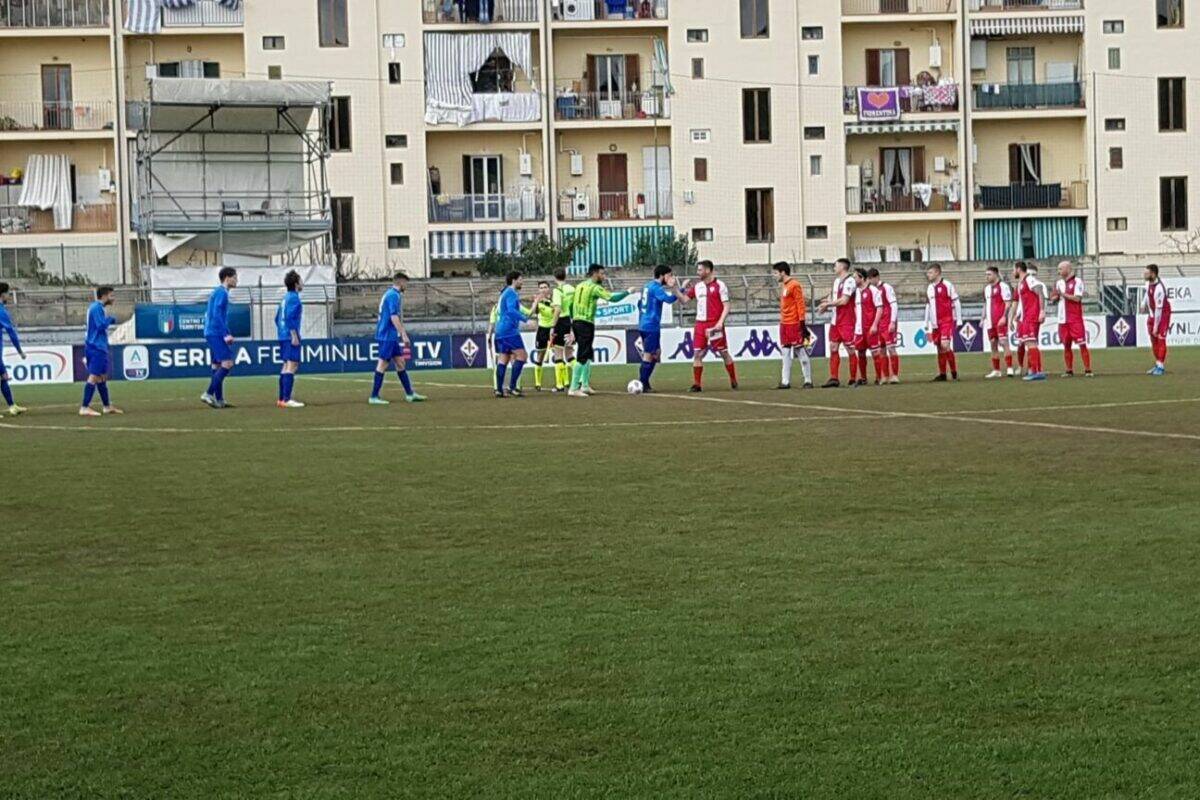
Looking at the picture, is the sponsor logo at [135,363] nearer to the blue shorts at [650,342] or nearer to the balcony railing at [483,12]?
the blue shorts at [650,342]

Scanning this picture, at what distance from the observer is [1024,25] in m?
64.9

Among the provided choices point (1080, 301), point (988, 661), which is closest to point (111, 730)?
point (988, 661)

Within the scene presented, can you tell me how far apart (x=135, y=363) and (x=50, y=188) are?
2035cm

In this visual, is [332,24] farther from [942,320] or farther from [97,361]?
[97,361]

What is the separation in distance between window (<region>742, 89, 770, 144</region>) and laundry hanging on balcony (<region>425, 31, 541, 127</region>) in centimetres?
718

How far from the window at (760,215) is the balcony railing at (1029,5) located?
9.63 meters

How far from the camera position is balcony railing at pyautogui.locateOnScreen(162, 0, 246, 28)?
62375mm

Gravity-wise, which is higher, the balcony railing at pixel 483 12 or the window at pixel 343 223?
the balcony railing at pixel 483 12

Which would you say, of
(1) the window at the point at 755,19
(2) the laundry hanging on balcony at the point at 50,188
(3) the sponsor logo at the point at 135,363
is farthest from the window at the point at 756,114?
(3) the sponsor logo at the point at 135,363

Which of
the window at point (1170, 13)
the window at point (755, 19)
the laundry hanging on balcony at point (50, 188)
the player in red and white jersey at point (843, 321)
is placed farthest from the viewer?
the window at point (1170, 13)

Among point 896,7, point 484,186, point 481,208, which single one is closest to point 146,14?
point 484,186

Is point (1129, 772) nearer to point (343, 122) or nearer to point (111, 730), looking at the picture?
point (111, 730)

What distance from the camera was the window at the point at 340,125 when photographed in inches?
2502

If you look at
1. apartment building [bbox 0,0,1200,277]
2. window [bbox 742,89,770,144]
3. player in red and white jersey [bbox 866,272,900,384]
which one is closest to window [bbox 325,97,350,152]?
apartment building [bbox 0,0,1200,277]
